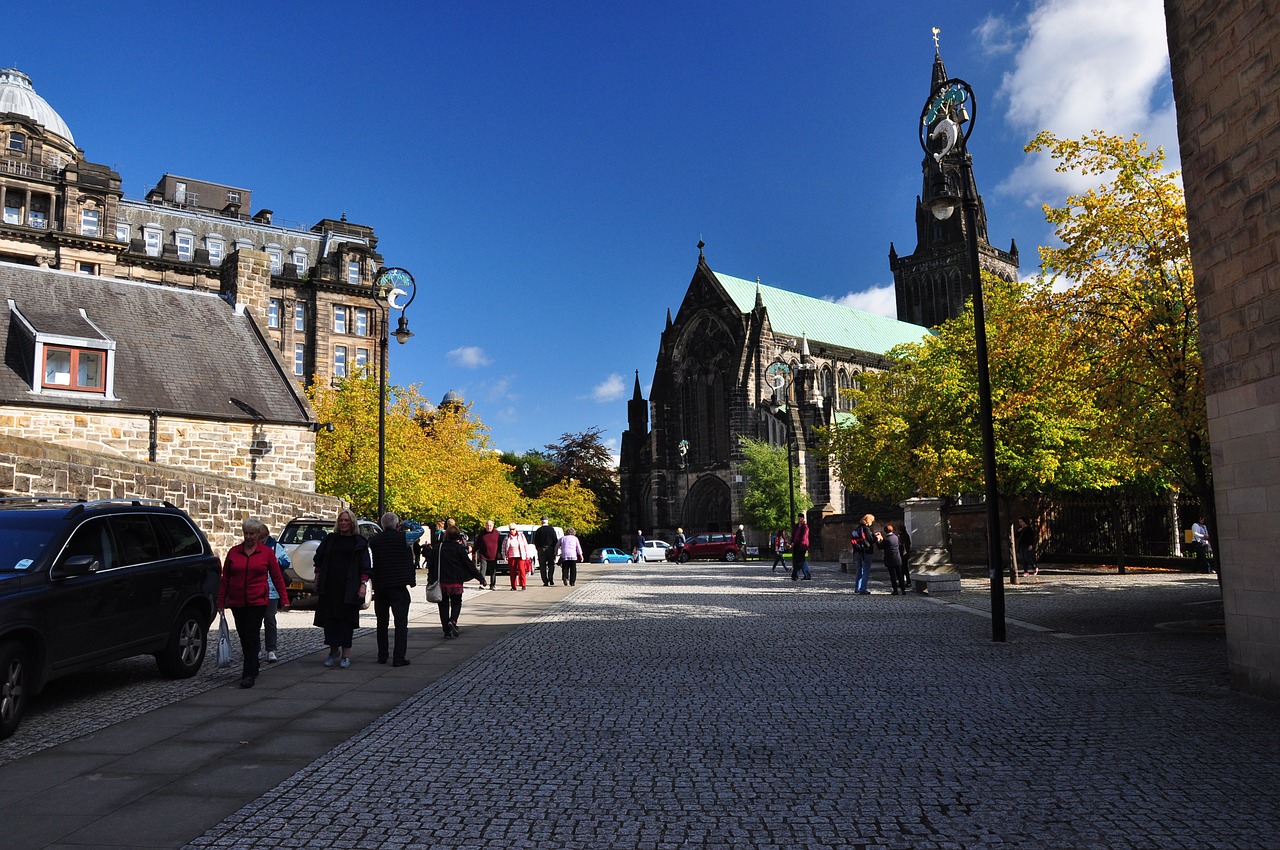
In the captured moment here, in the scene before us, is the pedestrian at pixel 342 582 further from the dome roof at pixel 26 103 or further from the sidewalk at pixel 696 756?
the dome roof at pixel 26 103

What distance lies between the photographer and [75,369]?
73.6 ft

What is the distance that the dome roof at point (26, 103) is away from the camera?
57688mm

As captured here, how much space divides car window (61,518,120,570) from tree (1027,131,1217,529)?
508 inches

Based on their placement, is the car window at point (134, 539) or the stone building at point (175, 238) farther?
the stone building at point (175, 238)

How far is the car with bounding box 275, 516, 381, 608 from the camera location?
54.7 feet

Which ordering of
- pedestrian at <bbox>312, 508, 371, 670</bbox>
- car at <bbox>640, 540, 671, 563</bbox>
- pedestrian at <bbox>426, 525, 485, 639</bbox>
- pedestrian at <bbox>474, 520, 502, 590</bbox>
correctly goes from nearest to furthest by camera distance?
pedestrian at <bbox>312, 508, 371, 670</bbox> → pedestrian at <bbox>426, 525, 485, 639</bbox> → pedestrian at <bbox>474, 520, 502, 590</bbox> → car at <bbox>640, 540, 671, 563</bbox>

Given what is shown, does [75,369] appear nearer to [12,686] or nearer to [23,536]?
[23,536]

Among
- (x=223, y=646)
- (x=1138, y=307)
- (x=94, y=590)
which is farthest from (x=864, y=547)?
(x=94, y=590)

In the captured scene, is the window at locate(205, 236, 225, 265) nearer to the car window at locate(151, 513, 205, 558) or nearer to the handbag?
the car window at locate(151, 513, 205, 558)

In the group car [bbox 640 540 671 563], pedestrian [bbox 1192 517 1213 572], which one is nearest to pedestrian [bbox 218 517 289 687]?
pedestrian [bbox 1192 517 1213 572]

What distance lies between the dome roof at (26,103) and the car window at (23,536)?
197ft

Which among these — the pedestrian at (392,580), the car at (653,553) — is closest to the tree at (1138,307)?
the pedestrian at (392,580)

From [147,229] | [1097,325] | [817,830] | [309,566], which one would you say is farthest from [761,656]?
[147,229]

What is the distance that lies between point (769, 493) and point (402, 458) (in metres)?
30.4
